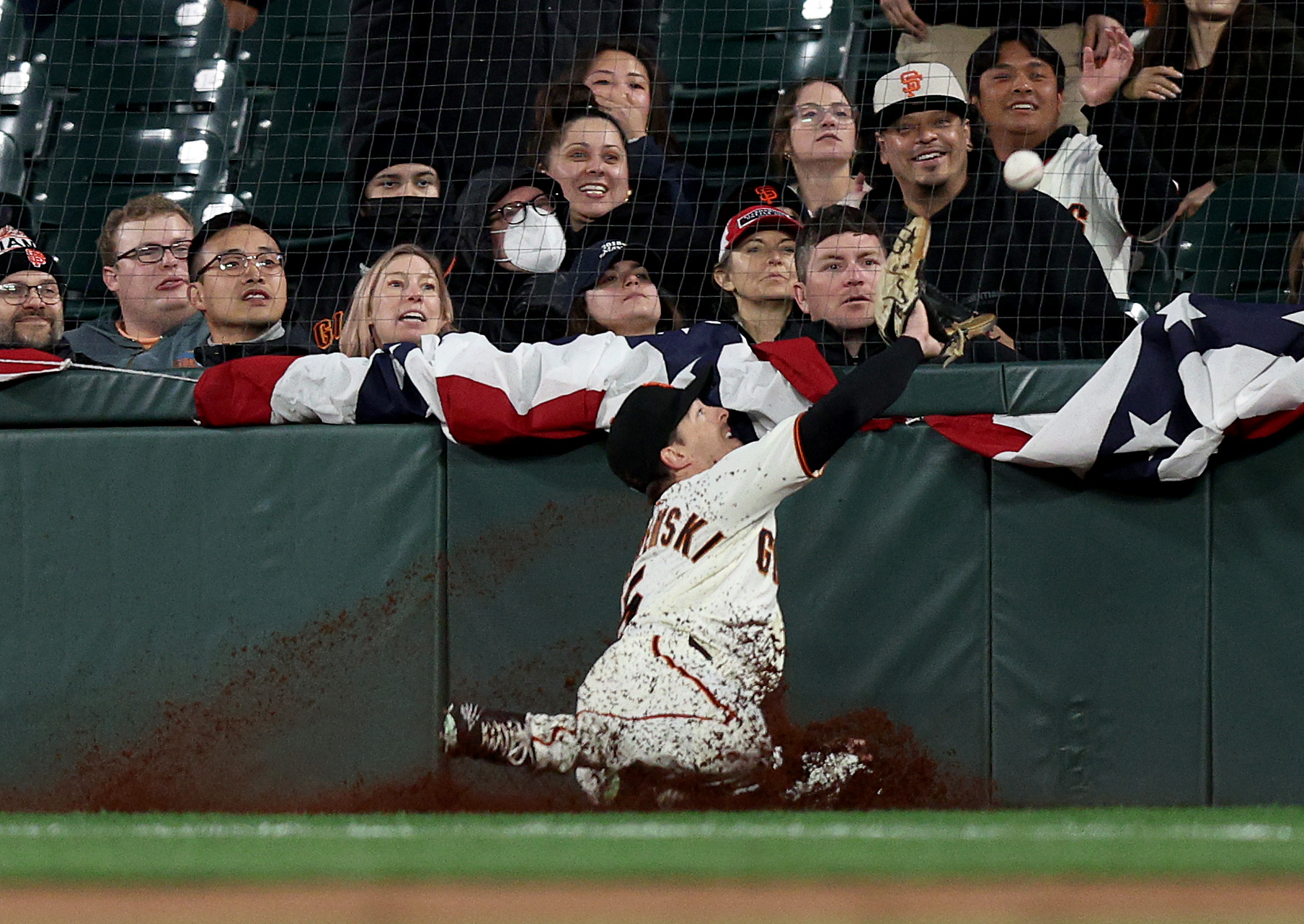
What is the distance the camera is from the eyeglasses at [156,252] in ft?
17.1

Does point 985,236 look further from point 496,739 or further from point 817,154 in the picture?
point 496,739

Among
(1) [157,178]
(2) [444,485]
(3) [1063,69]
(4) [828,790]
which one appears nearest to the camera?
(4) [828,790]

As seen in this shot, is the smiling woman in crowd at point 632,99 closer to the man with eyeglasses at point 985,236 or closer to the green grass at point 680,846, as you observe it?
the man with eyeglasses at point 985,236

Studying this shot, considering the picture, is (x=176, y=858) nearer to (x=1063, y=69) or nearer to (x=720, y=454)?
(x=720, y=454)

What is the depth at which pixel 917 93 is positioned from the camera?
507cm

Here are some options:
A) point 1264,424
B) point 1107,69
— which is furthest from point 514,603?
point 1107,69

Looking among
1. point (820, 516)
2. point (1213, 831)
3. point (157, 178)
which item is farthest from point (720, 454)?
point (157, 178)

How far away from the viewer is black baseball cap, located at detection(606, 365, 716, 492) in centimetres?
420

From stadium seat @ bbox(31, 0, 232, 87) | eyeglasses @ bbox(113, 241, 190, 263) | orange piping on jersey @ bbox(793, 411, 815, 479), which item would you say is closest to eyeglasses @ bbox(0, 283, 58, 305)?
eyeglasses @ bbox(113, 241, 190, 263)

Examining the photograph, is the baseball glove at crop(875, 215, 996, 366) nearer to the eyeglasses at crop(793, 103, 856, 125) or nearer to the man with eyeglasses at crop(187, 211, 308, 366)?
the eyeglasses at crop(793, 103, 856, 125)

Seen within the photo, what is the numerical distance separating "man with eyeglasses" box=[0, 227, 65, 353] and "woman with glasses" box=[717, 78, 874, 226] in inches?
99.0

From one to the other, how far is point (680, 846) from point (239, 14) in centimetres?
474

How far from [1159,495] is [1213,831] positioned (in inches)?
46.6

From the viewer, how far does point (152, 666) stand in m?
4.63
